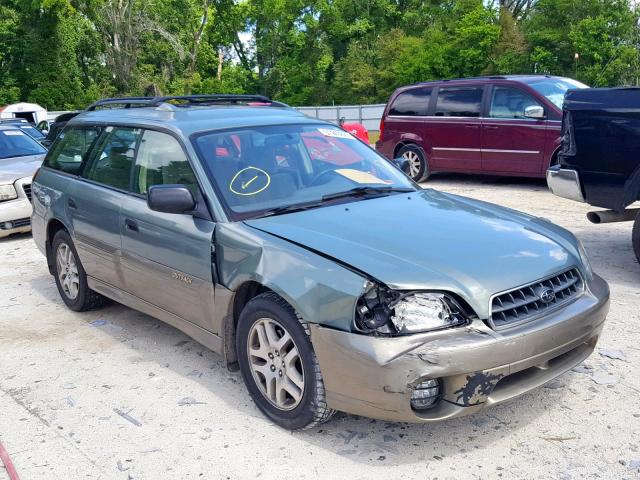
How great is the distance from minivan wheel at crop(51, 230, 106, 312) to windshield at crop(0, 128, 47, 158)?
17.8 feet

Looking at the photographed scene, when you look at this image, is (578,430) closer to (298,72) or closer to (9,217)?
(9,217)

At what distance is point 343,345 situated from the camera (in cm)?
312

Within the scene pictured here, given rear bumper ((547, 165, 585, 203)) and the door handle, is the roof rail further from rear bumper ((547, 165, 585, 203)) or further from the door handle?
rear bumper ((547, 165, 585, 203))

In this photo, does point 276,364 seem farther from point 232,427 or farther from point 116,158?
point 116,158

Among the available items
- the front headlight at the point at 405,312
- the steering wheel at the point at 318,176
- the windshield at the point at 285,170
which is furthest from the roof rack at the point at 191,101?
the front headlight at the point at 405,312

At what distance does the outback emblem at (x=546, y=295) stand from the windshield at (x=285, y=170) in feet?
4.50

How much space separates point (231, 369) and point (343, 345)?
111cm

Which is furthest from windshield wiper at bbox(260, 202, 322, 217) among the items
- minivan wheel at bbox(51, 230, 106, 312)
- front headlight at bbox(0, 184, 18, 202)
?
front headlight at bbox(0, 184, 18, 202)

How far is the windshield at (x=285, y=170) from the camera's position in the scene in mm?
4105

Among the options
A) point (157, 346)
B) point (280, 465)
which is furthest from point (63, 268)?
point (280, 465)

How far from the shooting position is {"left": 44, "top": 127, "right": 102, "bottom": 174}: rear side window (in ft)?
18.1

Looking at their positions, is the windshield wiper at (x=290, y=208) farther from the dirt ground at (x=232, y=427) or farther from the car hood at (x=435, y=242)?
the dirt ground at (x=232, y=427)

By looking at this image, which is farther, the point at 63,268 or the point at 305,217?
the point at 63,268

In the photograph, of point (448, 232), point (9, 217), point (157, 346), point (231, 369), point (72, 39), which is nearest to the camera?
point (448, 232)
